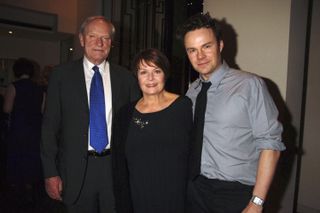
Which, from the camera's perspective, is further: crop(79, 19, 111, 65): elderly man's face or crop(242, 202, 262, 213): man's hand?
crop(79, 19, 111, 65): elderly man's face

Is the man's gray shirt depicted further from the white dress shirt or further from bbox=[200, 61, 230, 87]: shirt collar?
the white dress shirt

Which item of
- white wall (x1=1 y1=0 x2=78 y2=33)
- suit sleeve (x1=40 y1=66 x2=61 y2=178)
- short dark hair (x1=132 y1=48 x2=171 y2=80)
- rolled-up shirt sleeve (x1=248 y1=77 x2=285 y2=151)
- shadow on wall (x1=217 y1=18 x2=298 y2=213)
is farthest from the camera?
white wall (x1=1 y1=0 x2=78 y2=33)

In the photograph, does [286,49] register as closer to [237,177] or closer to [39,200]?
[237,177]

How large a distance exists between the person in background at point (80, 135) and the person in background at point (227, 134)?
601mm

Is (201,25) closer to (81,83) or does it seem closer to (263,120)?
(263,120)

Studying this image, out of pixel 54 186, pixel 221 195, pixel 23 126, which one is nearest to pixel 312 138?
pixel 221 195

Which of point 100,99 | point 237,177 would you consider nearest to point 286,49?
point 237,177

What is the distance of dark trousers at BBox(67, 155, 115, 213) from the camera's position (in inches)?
72.9

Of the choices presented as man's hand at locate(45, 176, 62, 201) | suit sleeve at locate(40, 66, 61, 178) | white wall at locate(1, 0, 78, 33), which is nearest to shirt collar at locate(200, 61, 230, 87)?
suit sleeve at locate(40, 66, 61, 178)

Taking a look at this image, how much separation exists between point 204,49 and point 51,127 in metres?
1.08

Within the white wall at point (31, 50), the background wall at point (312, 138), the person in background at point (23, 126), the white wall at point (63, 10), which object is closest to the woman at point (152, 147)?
the person in background at point (23, 126)

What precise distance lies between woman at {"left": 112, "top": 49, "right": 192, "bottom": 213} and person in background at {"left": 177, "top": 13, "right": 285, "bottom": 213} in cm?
10

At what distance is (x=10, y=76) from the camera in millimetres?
7188

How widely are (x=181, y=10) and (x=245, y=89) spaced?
2937 millimetres
